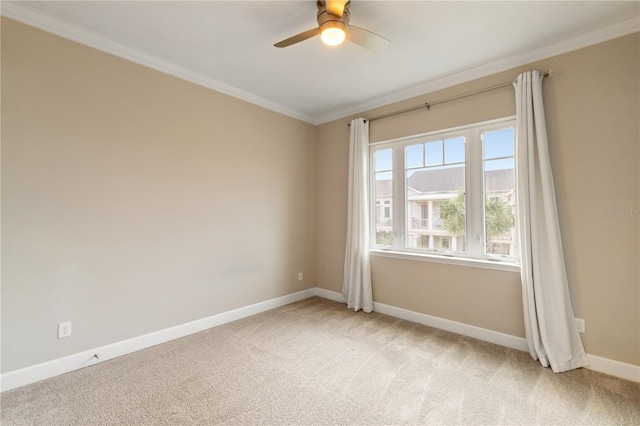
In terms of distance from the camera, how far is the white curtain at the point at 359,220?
12.1 ft

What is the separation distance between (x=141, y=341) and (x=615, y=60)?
4678mm

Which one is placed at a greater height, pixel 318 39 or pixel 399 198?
pixel 318 39

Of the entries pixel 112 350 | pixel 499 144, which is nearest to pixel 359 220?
pixel 499 144

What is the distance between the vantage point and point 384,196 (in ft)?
12.4

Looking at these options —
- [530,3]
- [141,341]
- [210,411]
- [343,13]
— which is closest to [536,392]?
[210,411]

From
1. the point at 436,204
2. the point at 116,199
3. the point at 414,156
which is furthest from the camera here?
the point at 414,156

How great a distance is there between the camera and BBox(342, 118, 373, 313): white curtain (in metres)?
3.70

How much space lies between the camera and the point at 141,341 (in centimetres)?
266

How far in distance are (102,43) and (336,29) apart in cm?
206

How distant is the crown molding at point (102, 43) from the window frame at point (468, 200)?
2072 mm

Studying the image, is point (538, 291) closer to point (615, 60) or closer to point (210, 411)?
point (615, 60)

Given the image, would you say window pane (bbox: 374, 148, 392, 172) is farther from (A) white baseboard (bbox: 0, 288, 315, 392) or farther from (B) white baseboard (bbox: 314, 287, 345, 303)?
(A) white baseboard (bbox: 0, 288, 315, 392)

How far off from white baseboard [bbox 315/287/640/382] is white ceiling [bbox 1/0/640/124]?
2.57 metres

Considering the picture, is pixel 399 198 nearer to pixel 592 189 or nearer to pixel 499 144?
pixel 499 144
